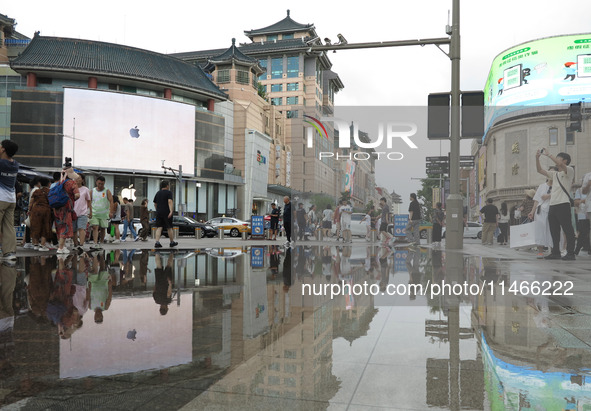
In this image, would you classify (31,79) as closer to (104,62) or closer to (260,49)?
(104,62)

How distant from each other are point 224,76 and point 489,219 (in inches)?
1930

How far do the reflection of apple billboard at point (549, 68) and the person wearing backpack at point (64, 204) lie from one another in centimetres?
2455

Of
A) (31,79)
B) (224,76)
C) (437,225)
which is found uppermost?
(224,76)

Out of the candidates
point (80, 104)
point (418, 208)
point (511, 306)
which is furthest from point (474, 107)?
point (80, 104)

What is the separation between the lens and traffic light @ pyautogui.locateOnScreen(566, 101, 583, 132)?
10.0 metres

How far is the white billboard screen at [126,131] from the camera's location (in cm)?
4519

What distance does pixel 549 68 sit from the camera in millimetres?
31219

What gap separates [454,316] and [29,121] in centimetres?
4799

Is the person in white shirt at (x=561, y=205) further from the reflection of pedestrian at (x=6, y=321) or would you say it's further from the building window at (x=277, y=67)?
the building window at (x=277, y=67)

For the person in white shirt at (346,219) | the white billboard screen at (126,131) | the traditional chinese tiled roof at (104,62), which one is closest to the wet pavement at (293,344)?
the person in white shirt at (346,219)

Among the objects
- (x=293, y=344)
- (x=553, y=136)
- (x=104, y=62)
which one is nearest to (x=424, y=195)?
(x=553, y=136)

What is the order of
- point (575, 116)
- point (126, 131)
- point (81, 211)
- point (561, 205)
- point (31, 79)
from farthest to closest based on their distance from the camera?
point (126, 131) < point (31, 79) < point (81, 211) < point (575, 116) < point (561, 205)

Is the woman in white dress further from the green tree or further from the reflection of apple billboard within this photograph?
the reflection of apple billboard

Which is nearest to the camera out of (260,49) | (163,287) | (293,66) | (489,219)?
(163,287)
